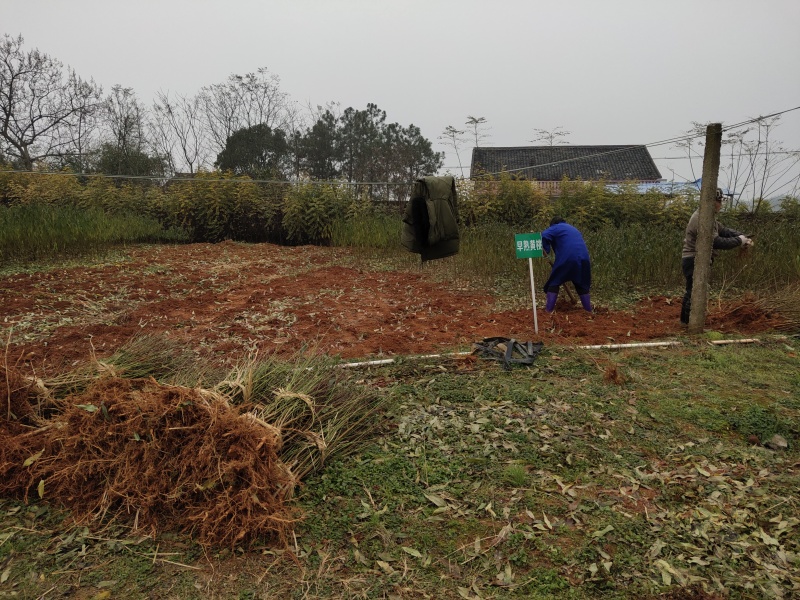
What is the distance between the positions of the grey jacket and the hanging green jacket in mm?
2247

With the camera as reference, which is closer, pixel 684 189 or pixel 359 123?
pixel 684 189

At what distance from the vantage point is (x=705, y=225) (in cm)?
466

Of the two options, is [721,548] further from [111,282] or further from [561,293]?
[111,282]

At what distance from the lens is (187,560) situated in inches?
82.9

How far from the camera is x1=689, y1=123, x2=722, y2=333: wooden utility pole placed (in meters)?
4.55

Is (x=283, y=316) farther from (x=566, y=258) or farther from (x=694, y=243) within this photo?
(x=694, y=243)

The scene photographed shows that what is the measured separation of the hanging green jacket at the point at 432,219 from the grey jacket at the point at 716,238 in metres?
2.25

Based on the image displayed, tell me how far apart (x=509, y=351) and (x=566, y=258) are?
1.89 meters

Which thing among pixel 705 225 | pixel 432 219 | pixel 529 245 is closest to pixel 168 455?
pixel 432 219

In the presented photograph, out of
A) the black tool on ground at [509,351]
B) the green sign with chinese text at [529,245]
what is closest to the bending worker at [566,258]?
the green sign with chinese text at [529,245]

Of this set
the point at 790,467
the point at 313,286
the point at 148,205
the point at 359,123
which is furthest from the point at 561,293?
the point at 359,123

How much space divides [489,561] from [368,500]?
61 cm

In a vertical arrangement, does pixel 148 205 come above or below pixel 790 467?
above

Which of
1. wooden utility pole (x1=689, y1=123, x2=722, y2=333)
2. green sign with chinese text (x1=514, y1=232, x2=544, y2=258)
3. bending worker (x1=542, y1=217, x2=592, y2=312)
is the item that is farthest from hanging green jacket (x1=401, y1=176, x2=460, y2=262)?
wooden utility pole (x1=689, y1=123, x2=722, y2=333)
